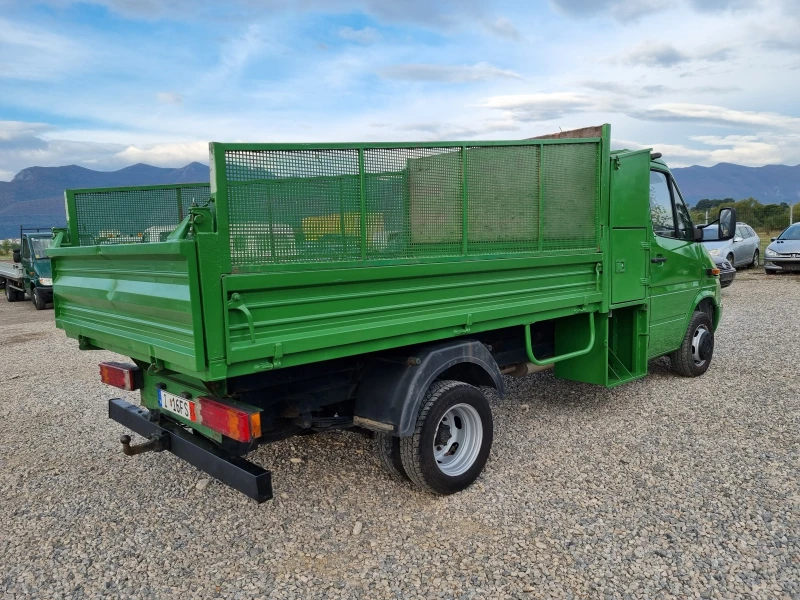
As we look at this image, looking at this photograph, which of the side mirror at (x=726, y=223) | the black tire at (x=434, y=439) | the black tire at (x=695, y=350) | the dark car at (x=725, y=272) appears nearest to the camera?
the black tire at (x=434, y=439)

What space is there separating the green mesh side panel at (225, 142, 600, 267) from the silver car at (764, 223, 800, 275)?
14808 millimetres

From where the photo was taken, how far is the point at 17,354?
877 cm

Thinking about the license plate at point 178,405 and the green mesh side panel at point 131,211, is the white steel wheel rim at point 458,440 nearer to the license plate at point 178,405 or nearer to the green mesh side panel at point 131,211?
the license plate at point 178,405

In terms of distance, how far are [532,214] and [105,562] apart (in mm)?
3375

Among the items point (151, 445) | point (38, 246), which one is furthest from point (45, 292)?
point (151, 445)

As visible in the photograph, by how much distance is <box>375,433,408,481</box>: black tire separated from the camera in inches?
138

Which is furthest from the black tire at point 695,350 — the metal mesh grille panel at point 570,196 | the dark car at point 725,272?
the dark car at point 725,272

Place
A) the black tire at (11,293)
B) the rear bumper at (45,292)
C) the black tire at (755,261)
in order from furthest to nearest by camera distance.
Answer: the black tire at (755,261)
the black tire at (11,293)
the rear bumper at (45,292)

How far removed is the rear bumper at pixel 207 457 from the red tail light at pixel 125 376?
17cm

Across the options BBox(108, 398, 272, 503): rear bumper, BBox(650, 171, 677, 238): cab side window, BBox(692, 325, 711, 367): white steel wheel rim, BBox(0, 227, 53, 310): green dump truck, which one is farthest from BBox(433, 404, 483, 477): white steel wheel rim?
BBox(0, 227, 53, 310): green dump truck

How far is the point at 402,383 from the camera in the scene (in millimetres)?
3322

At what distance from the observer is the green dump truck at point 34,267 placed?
46.9 ft

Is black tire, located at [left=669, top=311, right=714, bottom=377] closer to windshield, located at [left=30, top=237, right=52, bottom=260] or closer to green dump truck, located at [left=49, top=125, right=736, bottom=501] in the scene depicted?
green dump truck, located at [left=49, top=125, right=736, bottom=501]

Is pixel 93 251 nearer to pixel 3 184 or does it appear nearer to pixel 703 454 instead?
pixel 703 454
